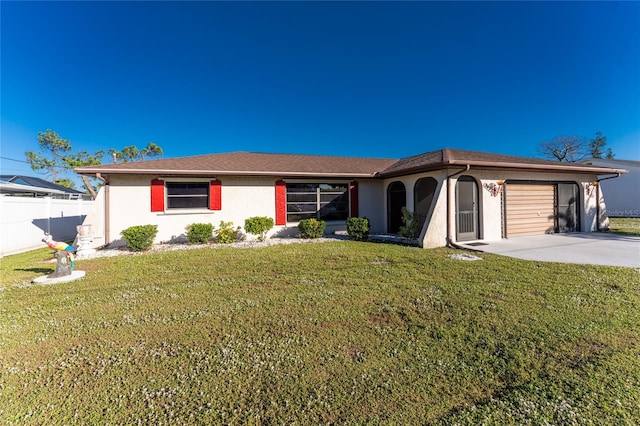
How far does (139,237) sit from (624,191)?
2960 cm

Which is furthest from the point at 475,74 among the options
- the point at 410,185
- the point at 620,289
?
the point at 620,289

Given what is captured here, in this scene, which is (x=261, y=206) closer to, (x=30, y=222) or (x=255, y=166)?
(x=255, y=166)

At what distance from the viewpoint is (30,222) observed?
9.54 meters

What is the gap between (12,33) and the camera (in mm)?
9945

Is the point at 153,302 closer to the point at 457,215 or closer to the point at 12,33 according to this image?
the point at 457,215

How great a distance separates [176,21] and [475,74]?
16078 mm

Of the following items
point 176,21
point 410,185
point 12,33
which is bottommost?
point 410,185

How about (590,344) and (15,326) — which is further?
(15,326)

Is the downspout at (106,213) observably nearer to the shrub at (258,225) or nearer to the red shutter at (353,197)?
the shrub at (258,225)

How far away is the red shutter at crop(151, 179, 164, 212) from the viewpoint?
917 centimetres

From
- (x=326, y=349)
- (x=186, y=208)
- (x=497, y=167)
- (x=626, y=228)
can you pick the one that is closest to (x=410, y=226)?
(x=497, y=167)

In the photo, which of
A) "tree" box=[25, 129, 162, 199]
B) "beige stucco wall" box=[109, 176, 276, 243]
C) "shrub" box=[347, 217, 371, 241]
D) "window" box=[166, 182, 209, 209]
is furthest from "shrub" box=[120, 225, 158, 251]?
"tree" box=[25, 129, 162, 199]

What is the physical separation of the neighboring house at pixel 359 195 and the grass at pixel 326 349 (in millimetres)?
3975

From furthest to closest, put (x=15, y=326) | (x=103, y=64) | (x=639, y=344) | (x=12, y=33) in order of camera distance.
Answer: (x=103, y=64) → (x=12, y=33) → (x=15, y=326) → (x=639, y=344)
